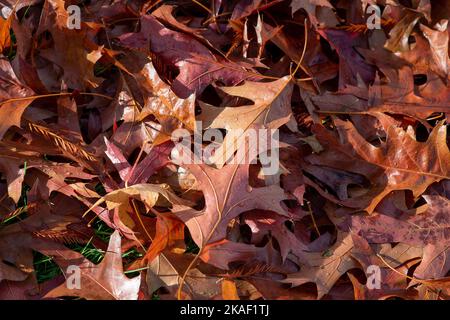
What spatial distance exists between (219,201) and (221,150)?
5.1 inches

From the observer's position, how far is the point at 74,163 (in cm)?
159

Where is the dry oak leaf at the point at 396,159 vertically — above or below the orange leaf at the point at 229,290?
above

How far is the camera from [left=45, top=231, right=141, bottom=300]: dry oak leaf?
1434 mm

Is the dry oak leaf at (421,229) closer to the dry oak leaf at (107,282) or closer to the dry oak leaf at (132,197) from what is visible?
the dry oak leaf at (132,197)

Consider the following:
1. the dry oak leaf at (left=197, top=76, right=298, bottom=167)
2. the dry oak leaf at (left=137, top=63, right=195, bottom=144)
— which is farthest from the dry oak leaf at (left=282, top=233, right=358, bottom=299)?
the dry oak leaf at (left=137, top=63, right=195, bottom=144)

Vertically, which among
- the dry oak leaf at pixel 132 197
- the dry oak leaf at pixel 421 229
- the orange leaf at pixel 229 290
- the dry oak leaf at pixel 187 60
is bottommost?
the orange leaf at pixel 229 290

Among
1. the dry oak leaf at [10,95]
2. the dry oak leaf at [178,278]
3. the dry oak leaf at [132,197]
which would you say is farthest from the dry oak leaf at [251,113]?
the dry oak leaf at [10,95]

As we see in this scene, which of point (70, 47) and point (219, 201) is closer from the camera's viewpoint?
point (219, 201)

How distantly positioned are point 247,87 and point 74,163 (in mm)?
509

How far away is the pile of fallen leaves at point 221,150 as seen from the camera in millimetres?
1467

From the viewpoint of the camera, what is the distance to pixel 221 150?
4.83 ft

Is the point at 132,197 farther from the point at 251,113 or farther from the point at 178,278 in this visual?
the point at 251,113

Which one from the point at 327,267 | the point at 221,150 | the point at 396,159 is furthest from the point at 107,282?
the point at 396,159

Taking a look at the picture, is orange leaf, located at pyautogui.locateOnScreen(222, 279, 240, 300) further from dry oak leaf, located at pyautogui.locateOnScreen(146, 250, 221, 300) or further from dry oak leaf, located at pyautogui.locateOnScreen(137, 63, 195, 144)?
dry oak leaf, located at pyautogui.locateOnScreen(137, 63, 195, 144)
